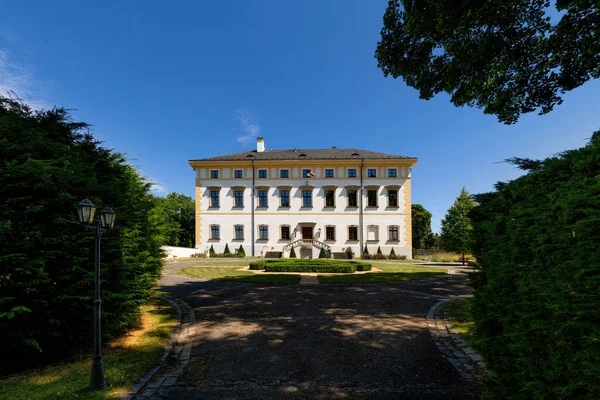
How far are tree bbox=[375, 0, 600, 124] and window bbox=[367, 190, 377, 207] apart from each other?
65.5ft

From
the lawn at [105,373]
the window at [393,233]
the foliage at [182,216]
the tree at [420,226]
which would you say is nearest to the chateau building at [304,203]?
the window at [393,233]

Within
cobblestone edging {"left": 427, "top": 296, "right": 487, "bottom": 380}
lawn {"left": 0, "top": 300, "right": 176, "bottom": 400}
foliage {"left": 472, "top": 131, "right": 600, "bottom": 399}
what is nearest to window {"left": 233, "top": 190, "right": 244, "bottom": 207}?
lawn {"left": 0, "top": 300, "right": 176, "bottom": 400}

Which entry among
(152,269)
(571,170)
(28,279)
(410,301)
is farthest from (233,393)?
(410,301)

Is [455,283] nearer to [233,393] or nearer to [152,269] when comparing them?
[233,393]

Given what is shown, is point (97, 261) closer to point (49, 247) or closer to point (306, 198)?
point (49, 247)

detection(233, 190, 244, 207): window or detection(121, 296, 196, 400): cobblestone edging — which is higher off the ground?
detection(233, 190, 244, 207): window

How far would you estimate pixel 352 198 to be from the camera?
29.0 meters

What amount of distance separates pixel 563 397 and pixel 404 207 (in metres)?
28.3

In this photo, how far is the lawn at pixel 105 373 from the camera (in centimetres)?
356

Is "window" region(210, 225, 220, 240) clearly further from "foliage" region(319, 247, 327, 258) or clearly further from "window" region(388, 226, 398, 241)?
"window" region(388, 226, 398, 241)

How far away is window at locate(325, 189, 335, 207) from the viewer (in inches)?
1150

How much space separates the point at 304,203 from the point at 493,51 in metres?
23.2

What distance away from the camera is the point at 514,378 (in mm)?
2943

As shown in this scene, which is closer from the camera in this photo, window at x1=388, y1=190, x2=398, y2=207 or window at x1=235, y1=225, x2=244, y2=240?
window at x1=388, y1=190, x2=398, y2=207
